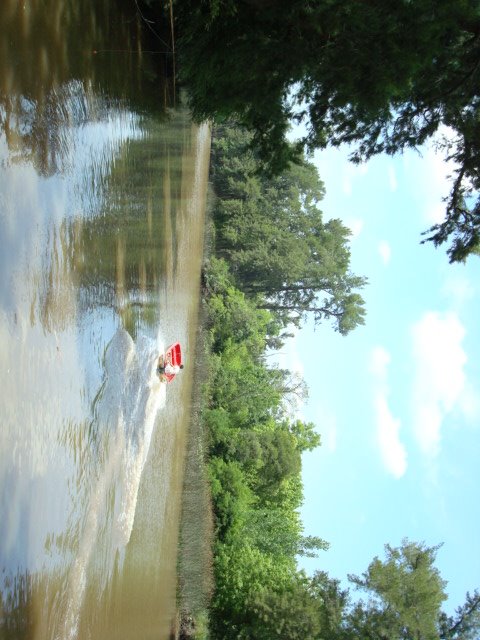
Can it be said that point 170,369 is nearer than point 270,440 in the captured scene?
Yes

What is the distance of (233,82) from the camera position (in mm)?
10734

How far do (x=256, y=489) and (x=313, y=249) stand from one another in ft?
45.0

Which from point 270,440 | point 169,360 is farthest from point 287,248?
point 169,360

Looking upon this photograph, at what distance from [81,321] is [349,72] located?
5.71 meters

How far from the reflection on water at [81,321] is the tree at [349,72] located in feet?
5.97

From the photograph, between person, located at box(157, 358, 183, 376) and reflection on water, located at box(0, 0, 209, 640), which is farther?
person, located at box(157, 358, 183, 376)

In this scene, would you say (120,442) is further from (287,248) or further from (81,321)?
(287,248)

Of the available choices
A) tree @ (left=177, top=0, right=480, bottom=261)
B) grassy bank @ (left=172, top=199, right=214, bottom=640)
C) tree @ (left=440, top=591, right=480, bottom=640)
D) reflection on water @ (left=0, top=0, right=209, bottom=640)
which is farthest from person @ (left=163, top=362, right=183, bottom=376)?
tree @ (left=440, top=591, right=480, bottom=640)

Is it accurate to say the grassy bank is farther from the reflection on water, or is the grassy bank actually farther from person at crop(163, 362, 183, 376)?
person at crop(163, 362, 183, 376)

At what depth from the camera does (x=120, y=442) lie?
10820mm

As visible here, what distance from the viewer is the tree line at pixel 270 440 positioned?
623 inches

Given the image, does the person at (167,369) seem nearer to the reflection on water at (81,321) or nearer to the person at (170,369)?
the person at (170,369)

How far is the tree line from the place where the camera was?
15820 mm

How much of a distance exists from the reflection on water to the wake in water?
0.04 meters
